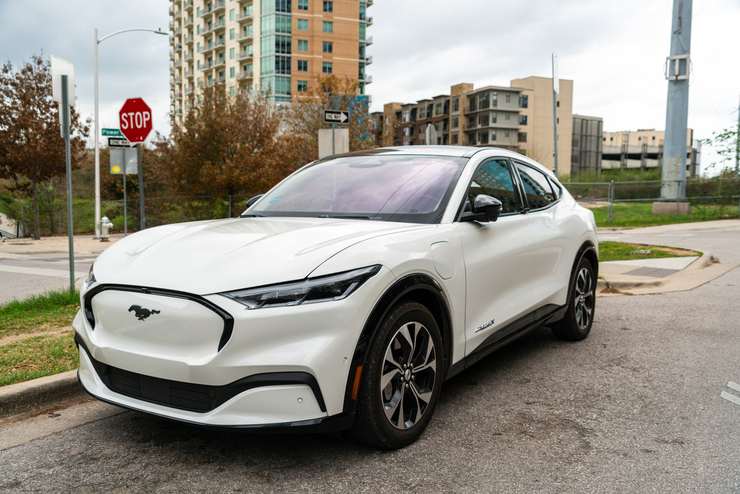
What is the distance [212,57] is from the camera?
9438cm

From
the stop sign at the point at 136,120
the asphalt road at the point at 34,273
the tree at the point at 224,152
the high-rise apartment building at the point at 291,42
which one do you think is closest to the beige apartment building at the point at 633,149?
the high-rise apartment building at the point at 291,42

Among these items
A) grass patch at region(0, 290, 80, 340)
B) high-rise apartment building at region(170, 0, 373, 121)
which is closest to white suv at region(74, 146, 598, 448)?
grass patch at region(0, 290, 80, 340)

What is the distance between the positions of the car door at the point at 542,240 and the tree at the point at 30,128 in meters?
20.5

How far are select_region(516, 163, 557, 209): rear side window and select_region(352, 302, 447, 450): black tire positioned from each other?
6.54 feet

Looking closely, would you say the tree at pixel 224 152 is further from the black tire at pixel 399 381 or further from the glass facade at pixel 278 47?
the glass facade at pixel 278 47

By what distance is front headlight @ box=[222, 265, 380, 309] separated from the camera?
9.56 feet

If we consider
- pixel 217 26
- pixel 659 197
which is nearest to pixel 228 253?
pixel 659 197

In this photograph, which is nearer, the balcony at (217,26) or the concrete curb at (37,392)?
the concrete curb at (37,392)

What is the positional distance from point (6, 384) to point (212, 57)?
96.5 m

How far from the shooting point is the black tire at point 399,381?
3.16m

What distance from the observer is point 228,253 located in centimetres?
321

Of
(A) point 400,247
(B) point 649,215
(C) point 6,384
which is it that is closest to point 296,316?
(A) point 400,247

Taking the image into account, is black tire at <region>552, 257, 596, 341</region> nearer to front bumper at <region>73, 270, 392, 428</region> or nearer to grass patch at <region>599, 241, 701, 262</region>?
front bumper at <region>73, 270, 392, 428</region>

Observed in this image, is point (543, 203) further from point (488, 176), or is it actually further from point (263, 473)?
point (263, 473)
